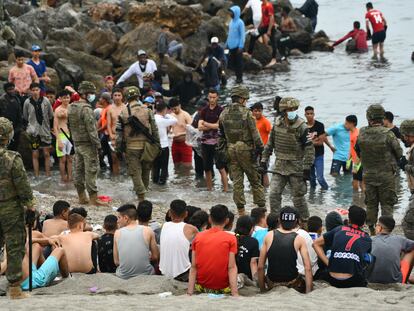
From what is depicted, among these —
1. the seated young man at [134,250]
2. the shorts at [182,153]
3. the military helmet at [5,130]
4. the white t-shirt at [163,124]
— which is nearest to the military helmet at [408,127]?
the seated young man at [134,250]

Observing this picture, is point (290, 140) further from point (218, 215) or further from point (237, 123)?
point (218, 215)

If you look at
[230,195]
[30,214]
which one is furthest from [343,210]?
[30,214]

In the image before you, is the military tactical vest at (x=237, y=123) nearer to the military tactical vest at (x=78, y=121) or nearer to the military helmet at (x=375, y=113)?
the military helmet at (x=375, y=113)

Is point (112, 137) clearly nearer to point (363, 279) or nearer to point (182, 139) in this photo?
point (182, 139)

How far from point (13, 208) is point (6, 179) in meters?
0.31

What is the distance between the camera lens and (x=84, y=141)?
16125 mm

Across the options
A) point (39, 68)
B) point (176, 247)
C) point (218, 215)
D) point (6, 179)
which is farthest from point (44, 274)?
point (39, 68)

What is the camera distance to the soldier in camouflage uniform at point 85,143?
1598 cm

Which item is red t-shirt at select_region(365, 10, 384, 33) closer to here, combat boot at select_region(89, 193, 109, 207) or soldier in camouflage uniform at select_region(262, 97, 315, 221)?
combat boot at select_region(89, 193, 109, 207)

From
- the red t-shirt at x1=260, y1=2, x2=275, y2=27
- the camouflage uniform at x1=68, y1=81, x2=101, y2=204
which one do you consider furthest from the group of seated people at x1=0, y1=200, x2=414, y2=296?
the red t-shirt at x1=260, y1=2, x2=275, y2=27

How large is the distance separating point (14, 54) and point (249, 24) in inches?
515

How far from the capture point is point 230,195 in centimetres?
1733

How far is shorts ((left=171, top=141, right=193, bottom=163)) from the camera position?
1917cm

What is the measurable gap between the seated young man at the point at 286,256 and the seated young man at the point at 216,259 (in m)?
0.34
